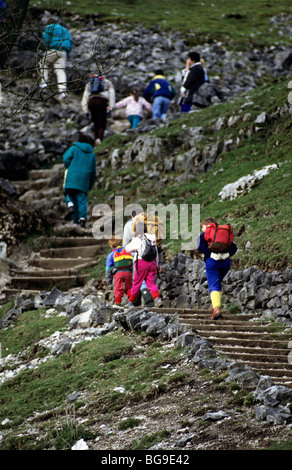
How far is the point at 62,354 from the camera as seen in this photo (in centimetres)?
1055

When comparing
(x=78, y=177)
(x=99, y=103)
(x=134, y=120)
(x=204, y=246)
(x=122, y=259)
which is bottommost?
(x=122, y=259)

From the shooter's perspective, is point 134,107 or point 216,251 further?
point 134,107

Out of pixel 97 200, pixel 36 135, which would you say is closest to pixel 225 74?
pixel 36 135

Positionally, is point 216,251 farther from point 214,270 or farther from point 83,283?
point 83,283

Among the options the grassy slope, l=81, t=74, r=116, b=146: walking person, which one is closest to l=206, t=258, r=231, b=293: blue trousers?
the grassy slope

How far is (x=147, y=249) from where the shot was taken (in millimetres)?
11984

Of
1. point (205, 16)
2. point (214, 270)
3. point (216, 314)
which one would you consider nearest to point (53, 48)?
point (214, 270)

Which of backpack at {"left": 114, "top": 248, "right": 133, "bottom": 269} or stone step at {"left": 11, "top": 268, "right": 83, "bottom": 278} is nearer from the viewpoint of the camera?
backpack at {"left": 114, "top": 248, "right": 133, "bottom": 269}

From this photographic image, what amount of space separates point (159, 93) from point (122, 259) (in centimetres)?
1207

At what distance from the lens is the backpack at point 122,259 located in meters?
13.0

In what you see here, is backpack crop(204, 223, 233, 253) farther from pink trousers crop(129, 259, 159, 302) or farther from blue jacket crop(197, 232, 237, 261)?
pink trousers crop(129, 259, 159, 302)

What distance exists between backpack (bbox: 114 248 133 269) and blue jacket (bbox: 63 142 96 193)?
3.95 metres

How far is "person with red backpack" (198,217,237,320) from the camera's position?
10.3m
